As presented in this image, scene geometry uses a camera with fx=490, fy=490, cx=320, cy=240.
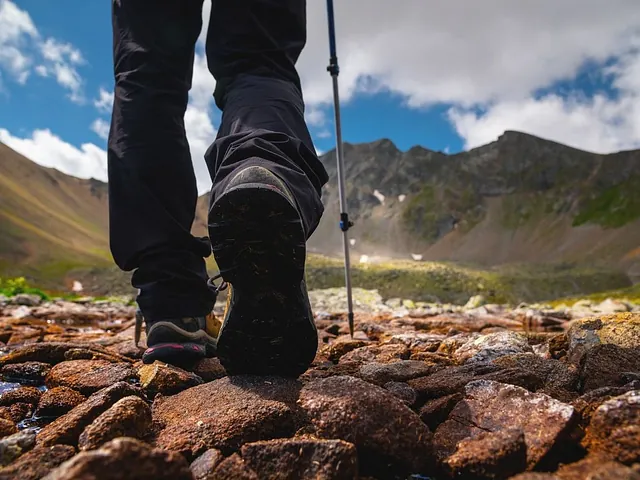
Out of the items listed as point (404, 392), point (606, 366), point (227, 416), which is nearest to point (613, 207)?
point (606, 366)

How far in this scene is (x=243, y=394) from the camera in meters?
1.51

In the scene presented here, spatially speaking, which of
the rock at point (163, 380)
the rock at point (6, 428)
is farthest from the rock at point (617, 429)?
the rock at point (6, 428)

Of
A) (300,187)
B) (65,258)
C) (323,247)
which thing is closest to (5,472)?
(300,187)

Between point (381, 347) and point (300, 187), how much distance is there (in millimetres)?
1483

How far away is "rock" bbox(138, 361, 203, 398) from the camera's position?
1821 millimetres

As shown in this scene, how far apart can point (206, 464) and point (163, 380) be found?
81cm

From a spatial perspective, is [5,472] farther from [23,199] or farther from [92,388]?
[23,199]

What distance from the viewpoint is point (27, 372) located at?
7.57 ft

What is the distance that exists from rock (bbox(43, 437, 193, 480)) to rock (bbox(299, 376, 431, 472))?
17.9 inches

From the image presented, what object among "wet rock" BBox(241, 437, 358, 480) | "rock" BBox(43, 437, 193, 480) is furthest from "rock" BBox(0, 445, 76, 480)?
"wet rock" BBox(241, 437, 358, 480)

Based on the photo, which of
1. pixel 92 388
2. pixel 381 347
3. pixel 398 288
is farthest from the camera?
pixel 398 288

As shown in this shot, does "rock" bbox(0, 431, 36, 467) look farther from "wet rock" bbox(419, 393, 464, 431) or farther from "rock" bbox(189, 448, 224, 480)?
"wet rock" bbox(419, 393, 464, 431)

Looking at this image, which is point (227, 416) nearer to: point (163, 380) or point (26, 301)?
point (163, 380)

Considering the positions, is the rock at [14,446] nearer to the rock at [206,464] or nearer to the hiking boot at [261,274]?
the rock at [206,464]
